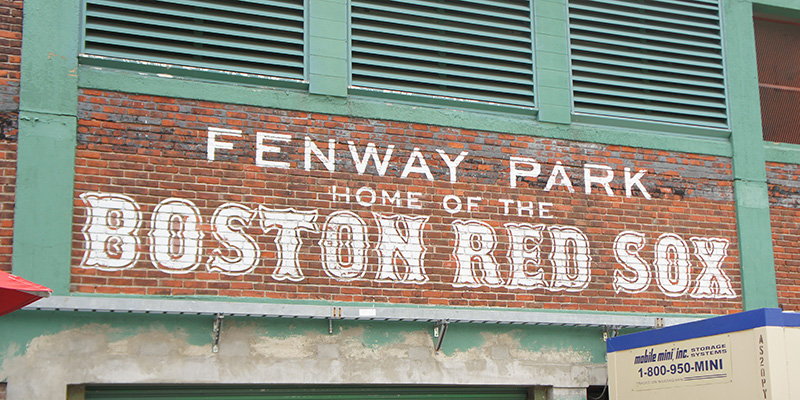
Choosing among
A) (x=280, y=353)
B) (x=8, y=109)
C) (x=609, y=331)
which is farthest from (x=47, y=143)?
(x=609, y=331)

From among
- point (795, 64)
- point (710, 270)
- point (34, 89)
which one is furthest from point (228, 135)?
point (795, 64)

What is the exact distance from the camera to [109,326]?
825cm

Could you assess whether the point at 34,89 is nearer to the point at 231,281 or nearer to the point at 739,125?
the point at 231,281

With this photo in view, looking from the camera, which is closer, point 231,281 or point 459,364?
point 231,281

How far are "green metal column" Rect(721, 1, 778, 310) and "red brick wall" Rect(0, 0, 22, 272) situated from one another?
25.6 feet

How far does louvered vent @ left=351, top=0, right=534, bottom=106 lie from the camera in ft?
32.3

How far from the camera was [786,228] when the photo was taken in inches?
429

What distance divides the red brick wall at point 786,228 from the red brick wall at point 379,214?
0.64m


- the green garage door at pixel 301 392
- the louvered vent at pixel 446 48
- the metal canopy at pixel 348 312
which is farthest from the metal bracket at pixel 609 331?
the louvered vent at pixel 446 48

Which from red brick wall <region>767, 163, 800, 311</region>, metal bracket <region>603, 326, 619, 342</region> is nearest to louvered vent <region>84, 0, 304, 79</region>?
metal bracket <region>603, 326, 619, 342</region>

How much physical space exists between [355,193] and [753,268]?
15.6 ft

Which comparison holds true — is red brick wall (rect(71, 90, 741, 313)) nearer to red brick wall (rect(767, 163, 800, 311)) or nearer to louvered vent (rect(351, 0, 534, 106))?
louvered vent (rect(351, 0, 534, 106))

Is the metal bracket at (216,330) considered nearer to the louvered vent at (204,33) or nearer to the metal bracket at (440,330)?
the metal bracket at (440,330)

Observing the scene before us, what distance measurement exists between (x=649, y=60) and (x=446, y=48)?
2.61m
